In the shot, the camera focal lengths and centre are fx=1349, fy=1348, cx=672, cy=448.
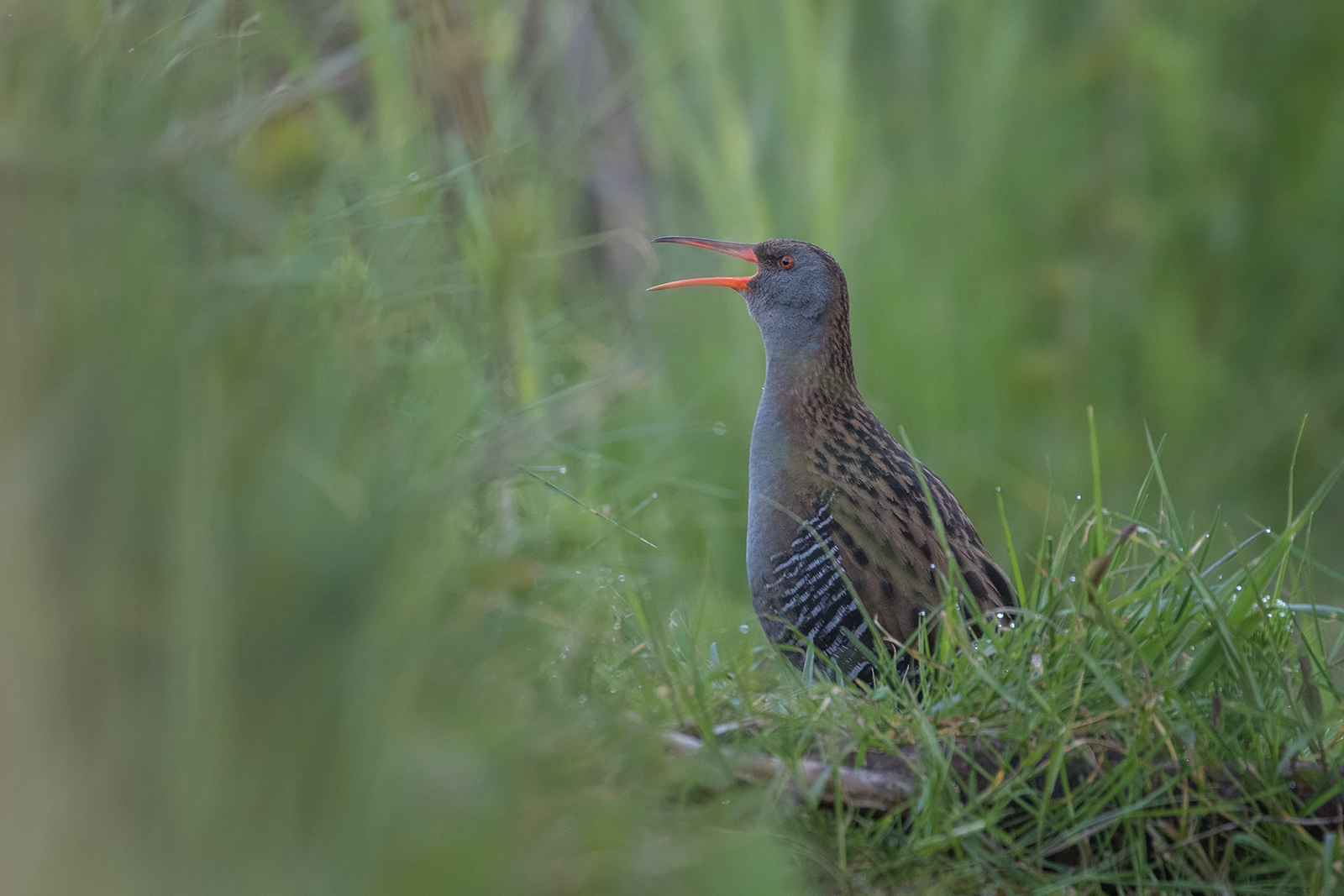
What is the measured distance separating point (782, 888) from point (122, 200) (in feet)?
2.84

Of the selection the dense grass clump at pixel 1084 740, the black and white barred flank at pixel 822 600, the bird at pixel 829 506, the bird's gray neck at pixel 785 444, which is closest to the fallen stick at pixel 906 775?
the dense grass clump at pixel 1084 740

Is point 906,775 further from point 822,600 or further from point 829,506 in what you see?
point 829,506

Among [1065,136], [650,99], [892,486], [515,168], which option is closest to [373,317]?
[515,168]

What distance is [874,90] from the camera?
4570 millimetres

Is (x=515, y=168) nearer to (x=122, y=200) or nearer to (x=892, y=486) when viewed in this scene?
(x=892, y=486)

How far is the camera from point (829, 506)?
2.63m

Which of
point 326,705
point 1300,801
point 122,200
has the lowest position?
point 1300,801

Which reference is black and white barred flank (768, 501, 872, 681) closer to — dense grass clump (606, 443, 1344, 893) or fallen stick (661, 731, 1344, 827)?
dense grass clump (606, 443, 1344, 893)

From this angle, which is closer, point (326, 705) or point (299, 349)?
point (326, 705)

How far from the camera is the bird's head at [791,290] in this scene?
9.83ft

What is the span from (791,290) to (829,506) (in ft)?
2.07

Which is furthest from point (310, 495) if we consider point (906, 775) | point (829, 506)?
point (829, 506)

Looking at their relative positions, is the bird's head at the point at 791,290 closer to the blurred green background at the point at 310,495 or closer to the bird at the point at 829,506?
the bird at the point at 829,506

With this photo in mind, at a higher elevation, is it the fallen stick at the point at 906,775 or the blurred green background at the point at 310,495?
the blurred green background at the point at 310,495
